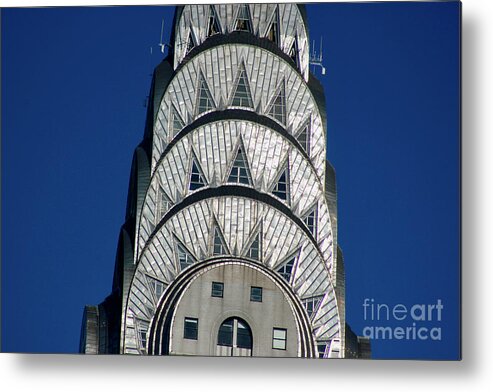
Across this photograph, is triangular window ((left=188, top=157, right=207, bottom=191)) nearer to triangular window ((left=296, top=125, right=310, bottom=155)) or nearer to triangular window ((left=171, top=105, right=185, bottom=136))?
triangular window ((left=171, top=105, right=185, bottom=136))

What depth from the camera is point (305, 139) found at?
52531 mm

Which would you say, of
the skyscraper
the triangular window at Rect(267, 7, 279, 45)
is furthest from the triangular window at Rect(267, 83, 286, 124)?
the triangular window at Rect(267, 7, 279, 45)

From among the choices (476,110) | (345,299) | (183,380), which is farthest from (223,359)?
(476,110)

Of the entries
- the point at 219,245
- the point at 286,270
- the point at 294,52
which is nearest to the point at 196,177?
the point at 219,245

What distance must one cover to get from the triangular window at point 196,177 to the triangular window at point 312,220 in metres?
2.78

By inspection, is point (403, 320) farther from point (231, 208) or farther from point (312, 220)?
point (231, 208)

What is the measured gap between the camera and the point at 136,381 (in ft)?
154

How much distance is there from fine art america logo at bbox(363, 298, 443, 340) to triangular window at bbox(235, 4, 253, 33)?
25.4ft

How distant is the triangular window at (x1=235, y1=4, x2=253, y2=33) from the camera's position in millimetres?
49781

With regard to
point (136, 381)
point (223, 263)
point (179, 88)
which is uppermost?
point (179, 88)

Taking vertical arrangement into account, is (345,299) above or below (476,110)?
below

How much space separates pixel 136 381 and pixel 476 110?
32.8 feet

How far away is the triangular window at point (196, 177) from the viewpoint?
52.3 m

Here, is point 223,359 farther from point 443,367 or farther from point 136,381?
point 443,367
